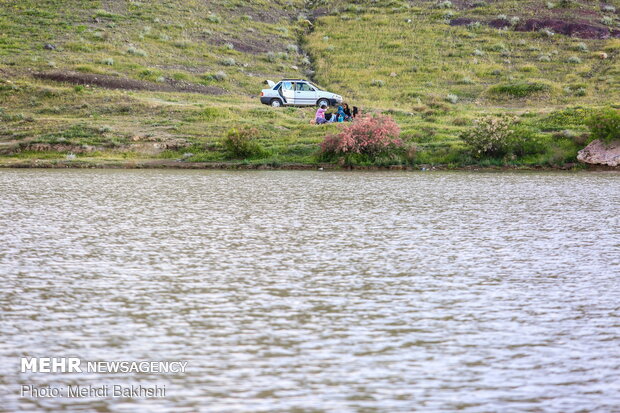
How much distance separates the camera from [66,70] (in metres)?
47.8

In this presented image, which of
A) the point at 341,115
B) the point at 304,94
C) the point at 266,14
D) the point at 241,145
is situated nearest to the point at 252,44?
the point at 266,14

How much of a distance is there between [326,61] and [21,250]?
4976 cm

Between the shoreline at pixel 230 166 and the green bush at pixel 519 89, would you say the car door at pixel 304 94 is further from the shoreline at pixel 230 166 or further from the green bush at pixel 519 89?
the green bush at pixel 519 89

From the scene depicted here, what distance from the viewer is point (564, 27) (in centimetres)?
6775

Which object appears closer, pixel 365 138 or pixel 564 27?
pixel 365 138

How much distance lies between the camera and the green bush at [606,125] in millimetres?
31797

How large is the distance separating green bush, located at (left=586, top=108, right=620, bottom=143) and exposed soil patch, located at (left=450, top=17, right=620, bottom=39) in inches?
1399

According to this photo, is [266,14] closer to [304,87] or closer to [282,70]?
[282,70]

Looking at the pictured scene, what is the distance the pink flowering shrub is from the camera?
108 feet

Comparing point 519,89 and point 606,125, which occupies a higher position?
point 519,89

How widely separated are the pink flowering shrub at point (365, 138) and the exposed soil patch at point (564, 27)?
3823 cm

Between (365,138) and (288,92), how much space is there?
1244cm

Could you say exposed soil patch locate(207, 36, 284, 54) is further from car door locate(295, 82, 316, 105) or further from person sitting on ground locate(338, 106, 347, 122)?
person sitting on ground locate(338, 106, 347, 122)

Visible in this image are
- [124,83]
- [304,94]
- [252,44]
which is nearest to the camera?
[304,94]
